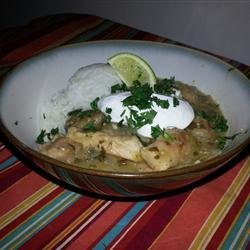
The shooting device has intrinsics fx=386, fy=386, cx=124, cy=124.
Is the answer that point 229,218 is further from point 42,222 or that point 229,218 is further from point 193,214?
point 42,222

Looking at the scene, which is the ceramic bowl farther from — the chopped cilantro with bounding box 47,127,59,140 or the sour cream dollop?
the sour cream dollop

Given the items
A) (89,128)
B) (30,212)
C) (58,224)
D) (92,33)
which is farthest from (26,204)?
(92,33)

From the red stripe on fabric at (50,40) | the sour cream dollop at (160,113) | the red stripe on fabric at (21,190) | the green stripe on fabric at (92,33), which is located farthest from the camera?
the green stripe on fabric at (92,33)

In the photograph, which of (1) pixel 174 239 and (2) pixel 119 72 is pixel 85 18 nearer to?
(2) pixel 119 72

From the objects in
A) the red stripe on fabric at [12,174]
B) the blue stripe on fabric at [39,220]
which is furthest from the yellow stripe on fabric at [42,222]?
the red stripe on fabric at [12,174]

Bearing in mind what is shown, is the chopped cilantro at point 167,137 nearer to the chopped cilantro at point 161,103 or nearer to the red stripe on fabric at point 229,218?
the chopped cilantro at point 161,103

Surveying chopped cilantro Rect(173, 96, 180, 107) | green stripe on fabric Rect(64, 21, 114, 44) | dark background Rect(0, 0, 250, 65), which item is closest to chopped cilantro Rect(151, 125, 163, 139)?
chopped cilantro Rect(173, 96, 180, 107)

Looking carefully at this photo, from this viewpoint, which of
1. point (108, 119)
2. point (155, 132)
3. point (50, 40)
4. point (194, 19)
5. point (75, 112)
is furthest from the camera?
point (194, 19)
